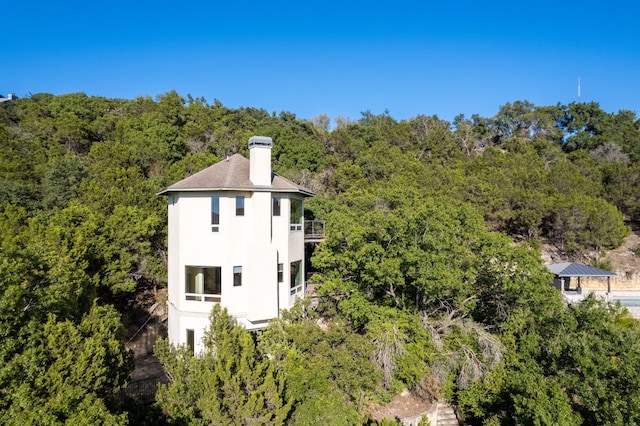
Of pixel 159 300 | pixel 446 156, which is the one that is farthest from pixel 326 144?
pixel 159 300

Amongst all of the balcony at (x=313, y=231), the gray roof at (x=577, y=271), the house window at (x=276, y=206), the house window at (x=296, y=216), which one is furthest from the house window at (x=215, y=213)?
the gray roof at (x=577, y=271)

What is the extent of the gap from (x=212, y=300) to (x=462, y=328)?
37.0ft

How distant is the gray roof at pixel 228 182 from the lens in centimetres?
1633

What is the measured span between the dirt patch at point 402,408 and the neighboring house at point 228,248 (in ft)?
20.5

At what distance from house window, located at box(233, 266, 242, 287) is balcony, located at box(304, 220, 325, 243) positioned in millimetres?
6023

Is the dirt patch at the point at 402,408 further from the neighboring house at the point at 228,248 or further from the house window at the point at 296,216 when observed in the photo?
the house window at the point at 296,216

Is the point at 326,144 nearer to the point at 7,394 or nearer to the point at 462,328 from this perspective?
the point at 462,328

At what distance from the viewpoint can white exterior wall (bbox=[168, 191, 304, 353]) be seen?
16.6 m

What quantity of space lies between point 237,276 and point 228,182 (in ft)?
13.6

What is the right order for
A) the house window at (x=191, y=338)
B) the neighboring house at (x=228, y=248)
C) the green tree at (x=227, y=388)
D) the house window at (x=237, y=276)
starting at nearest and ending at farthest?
the green tree at (x=227, y=388) < the neighboring house at (x=228, y=248) < the house window at (x=237, y=276) < the house window at (x=191, y=338)

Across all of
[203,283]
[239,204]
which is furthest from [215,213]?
[203,283]

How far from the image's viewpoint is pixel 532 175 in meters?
39.9

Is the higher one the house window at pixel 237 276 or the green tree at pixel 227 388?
the house window at pixel 237 276

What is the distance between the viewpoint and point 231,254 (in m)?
16.7
